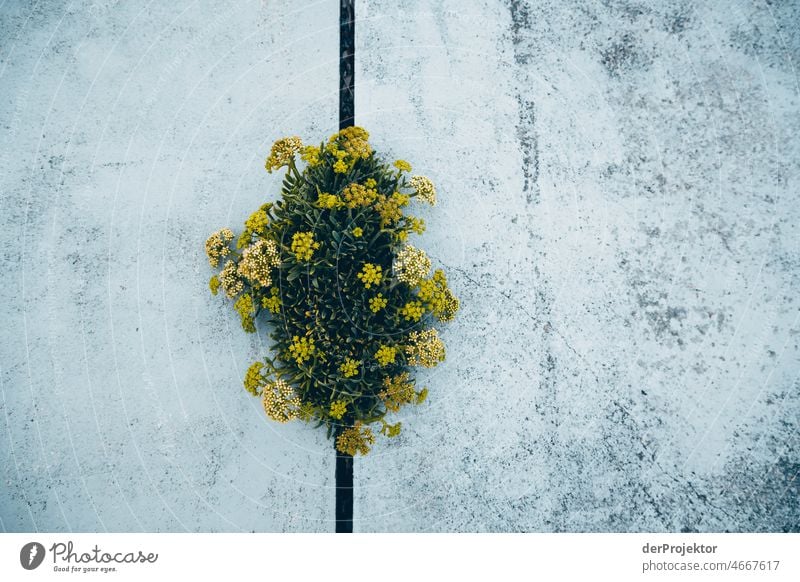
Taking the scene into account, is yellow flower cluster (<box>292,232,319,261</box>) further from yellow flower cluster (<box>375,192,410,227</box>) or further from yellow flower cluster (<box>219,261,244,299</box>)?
yellow flower cluster (<box>219,261,244,299</box>)

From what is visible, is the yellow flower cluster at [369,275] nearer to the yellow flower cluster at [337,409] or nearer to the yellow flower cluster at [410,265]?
the yellow flower cluster at [410,265]

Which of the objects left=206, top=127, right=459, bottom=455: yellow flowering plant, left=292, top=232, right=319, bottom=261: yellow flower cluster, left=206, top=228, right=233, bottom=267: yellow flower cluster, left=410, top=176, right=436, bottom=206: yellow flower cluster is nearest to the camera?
left=292, top=232, right=319, bottom=261: yellow flower cluster

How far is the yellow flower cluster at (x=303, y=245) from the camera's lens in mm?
4398

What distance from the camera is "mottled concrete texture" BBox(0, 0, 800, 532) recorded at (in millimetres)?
5328

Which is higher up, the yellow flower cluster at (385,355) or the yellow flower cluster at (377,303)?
the yellow flower cluster at (377,303)

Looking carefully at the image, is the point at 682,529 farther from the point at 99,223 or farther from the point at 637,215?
the point at 99,223

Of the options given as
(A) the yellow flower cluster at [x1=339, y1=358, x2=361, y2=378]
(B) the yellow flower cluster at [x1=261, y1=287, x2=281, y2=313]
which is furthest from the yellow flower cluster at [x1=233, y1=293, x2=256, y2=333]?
(A) the yellow flower cluster at [x1=339, y1=358, x2=361, y2=378]

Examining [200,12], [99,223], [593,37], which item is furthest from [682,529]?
[200,12]

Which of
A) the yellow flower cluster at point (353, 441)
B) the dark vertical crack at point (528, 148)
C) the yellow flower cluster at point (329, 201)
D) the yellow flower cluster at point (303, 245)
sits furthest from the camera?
the dark vertical crack at point (528, 148)

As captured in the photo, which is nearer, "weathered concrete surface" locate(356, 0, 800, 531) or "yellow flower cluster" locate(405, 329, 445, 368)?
"yellow flower cluster" locate(405, 329, 445, 368)

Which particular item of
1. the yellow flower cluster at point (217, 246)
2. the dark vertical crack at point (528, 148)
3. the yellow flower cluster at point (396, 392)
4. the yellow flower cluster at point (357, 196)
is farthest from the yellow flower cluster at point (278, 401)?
the dark vertical crack at point (528, 148)

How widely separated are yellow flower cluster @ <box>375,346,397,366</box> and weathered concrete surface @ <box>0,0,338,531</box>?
141cm
